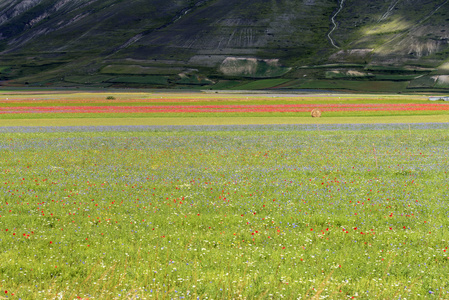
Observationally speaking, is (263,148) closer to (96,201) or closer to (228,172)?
(228,172)

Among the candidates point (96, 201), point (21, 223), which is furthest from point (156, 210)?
point (21, 223)

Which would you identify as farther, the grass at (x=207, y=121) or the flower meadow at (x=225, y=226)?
the grass at (x=207, y=121)

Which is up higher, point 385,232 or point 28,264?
point 28,264

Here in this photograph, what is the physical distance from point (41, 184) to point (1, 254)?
973 cm

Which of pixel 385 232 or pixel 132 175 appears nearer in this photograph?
pixel 385 232

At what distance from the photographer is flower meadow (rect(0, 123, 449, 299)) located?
975 cm

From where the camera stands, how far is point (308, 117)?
224 feet

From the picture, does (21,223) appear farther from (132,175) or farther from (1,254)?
(132,175)

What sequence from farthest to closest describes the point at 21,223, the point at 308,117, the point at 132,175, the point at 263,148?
the point at 308,117 < the point at 263,148 < the point at 132,175 < the point at 21,223

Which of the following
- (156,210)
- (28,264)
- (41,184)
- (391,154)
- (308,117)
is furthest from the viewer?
(308,117)

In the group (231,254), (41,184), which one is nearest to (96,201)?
(41,184)

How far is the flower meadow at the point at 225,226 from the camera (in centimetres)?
975

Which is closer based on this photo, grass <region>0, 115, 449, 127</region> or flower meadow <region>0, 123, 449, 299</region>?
flower meadow <region>0, 123, 449, 299</region>

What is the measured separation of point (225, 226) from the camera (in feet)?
46.5
